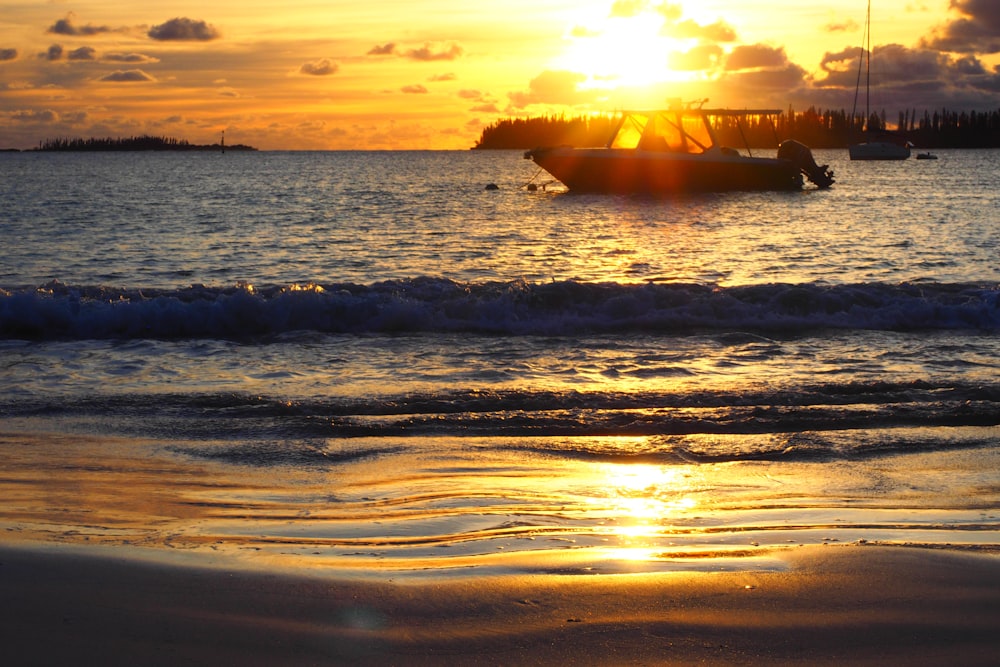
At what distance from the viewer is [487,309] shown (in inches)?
499

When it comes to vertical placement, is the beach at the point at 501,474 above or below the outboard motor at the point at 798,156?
below

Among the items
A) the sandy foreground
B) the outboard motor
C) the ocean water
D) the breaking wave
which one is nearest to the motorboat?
the outboard motor

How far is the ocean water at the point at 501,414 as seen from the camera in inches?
183

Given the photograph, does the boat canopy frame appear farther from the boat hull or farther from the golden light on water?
the golden light on water

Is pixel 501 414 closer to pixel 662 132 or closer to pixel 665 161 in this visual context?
pixel 665 161

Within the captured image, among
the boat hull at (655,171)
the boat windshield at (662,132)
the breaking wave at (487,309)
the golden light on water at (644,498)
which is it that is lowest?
the golden light on water at (644,498)

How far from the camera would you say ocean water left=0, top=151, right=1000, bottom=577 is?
183 inches

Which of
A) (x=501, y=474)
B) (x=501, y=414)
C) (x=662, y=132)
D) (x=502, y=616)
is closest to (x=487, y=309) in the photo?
(x=501, y=414)

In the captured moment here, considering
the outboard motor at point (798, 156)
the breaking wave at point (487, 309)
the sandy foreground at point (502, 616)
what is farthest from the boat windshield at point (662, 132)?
the sandy foreground at point (502, 616)

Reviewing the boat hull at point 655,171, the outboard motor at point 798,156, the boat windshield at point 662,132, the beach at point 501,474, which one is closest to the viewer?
the beach at point 501,474

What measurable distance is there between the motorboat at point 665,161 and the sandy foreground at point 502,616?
113 ft

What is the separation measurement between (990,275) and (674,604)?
54.5 ft

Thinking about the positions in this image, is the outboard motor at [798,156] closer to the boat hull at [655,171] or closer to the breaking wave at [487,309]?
the boat hull at [655,171]

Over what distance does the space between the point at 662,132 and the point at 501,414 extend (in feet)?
107
